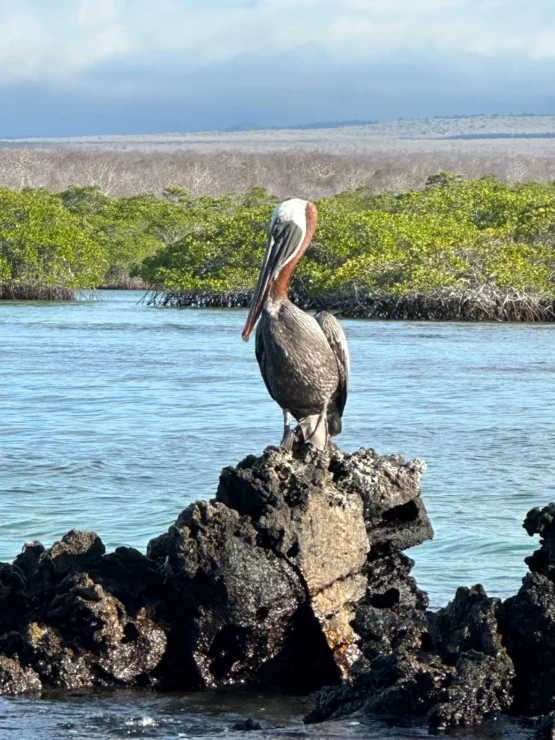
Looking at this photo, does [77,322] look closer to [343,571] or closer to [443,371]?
[443,371]

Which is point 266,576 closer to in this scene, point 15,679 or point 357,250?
point 15,679

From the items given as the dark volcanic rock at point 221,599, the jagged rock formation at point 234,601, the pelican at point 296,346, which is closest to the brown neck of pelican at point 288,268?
the pelican at point 296,346

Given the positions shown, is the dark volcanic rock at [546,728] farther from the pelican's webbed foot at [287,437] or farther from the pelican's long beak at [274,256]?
the pelican's long beak at [274,256]

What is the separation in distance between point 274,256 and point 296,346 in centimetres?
58

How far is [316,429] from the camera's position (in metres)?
6.38

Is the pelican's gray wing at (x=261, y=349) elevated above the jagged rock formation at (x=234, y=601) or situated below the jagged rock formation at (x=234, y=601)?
above

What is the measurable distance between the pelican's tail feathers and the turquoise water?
154cm

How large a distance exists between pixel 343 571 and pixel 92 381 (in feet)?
47.3

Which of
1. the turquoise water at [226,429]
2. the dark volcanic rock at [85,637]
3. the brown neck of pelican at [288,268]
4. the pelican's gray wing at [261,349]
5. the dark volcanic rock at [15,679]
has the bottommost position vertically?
the turquoise water at [226,429]

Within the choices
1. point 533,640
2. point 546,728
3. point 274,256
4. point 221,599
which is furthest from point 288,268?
point 546,728

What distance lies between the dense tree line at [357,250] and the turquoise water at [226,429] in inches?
231

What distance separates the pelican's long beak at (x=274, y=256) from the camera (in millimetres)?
6414

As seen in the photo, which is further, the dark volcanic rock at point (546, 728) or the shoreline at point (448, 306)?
the shoreline at point (448, 306)

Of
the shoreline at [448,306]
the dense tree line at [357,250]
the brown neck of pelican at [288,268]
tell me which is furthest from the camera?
the dense tree line at [357,250]
